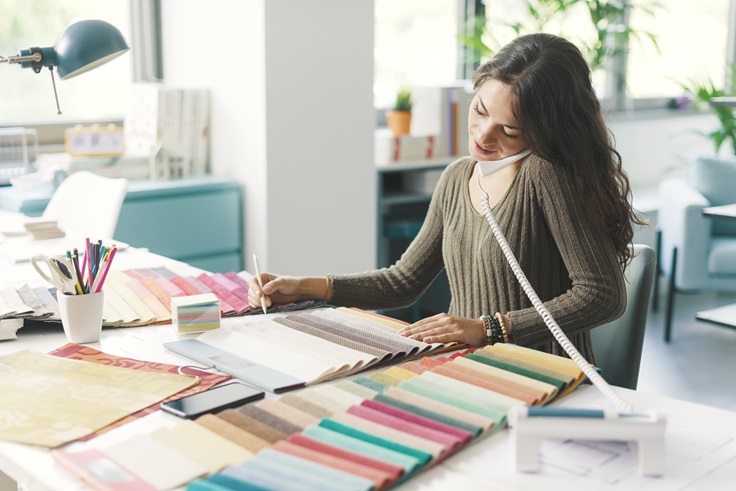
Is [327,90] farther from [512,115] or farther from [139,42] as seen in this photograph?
[512,115]

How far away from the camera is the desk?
3510mm

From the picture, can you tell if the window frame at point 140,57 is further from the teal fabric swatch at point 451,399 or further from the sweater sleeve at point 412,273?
the teal fabric swatch at point 451,399

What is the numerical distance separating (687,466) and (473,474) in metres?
0.27

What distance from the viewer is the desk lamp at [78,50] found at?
204cm

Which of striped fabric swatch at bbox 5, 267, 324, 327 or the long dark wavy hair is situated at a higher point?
the long dark wavy hair

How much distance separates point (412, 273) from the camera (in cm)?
204

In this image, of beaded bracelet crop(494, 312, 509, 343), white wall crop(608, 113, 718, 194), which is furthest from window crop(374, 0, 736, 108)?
beaded bracelet crop(494, 312, 509, 343)

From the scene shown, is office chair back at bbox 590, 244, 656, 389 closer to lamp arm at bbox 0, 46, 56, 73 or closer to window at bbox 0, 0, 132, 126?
lamp arm at bbox 0, 46, 56, 73

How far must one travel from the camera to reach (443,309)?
4.38 metres

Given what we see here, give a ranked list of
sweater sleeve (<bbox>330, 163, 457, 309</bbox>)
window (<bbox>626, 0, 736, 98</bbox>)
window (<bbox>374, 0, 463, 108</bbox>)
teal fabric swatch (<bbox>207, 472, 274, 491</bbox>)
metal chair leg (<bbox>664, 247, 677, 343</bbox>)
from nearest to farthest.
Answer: teal fabric swatch (<bbox>207, 472, 274, 491</bbox>) → sweater sleeve (<bbox>330, 163, 457, 309</bbox>) → metal chair leg (<bbox>664, 247, 677, 343</bbox>) → window (<bbox>374, 0, 463, 108</bbox>) → window (<bbox>626, 0, 736, 98</bbox>)

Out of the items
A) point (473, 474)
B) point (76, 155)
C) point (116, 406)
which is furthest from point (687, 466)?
point (76, 155)

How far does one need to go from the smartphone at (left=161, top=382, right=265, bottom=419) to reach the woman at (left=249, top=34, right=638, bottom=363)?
0.37 meters

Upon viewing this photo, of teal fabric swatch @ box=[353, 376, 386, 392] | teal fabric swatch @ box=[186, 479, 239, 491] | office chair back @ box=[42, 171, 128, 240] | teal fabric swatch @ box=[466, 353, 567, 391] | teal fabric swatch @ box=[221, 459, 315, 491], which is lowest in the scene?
teal fabric swatch @ box=[186, 479, 239, 491]

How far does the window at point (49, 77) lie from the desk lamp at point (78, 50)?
4.54ft
